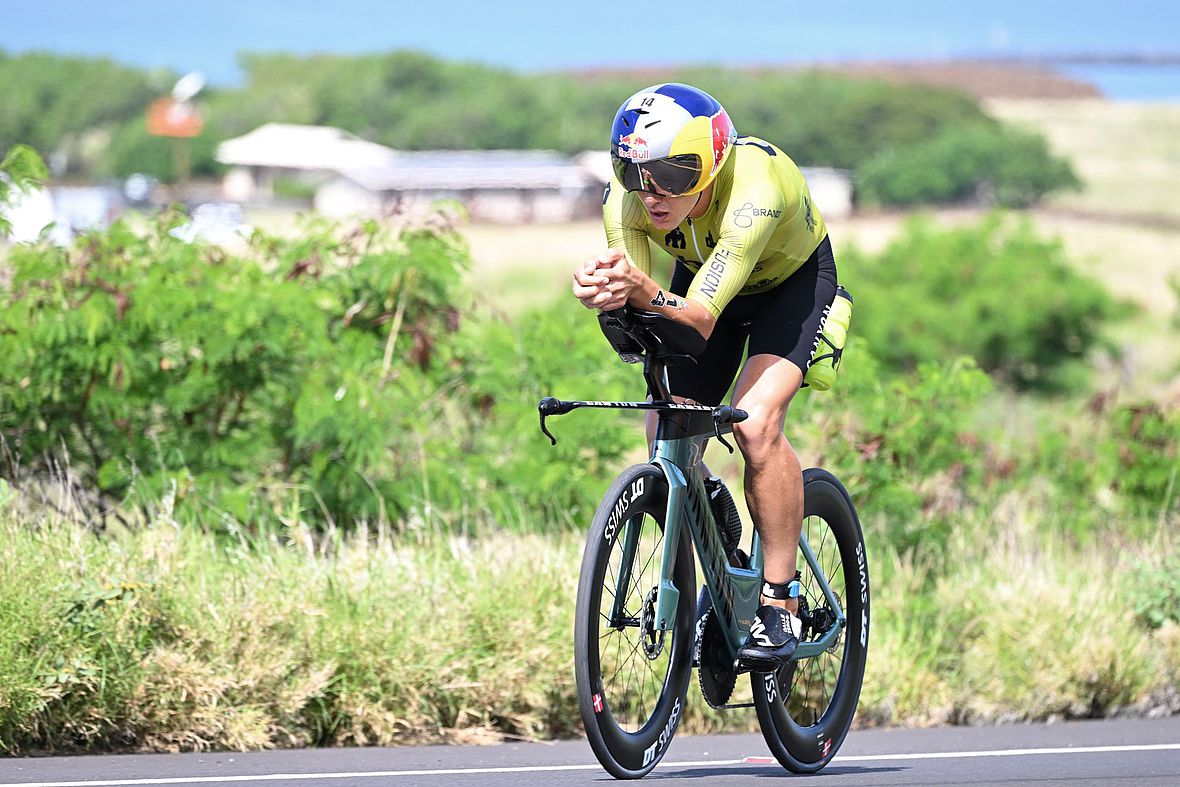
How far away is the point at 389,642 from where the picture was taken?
23.5 ft

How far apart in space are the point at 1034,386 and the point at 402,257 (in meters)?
21.7

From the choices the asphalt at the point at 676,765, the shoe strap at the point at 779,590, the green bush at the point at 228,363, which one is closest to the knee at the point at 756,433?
the shoe strap at the point at 779,590

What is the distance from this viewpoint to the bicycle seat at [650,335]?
5.24 meters

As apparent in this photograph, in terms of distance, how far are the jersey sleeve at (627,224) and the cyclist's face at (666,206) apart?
0.12 meters

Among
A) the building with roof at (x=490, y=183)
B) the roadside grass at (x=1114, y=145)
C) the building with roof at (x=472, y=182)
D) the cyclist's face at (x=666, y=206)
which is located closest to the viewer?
the cyclist's face at (x=666, y=206)

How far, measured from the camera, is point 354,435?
9.31 metres

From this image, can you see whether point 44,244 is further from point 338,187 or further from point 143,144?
point 143,144

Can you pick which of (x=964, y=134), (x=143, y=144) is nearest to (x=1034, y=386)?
(x=964, y=134)

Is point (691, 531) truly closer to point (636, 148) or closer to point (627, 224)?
point (627, 224)

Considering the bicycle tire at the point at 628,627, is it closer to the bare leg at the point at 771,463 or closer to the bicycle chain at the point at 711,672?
the bicycle chain at the point at 711,672

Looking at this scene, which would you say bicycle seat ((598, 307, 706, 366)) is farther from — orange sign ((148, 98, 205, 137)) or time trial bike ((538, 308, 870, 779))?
orange sign ((148, 98, 205, 137))

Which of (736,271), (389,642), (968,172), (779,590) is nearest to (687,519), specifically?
(779,590)

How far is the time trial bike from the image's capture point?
5.29 metres

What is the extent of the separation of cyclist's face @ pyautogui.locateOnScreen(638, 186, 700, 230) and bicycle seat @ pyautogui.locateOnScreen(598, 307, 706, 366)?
1.43 feet
